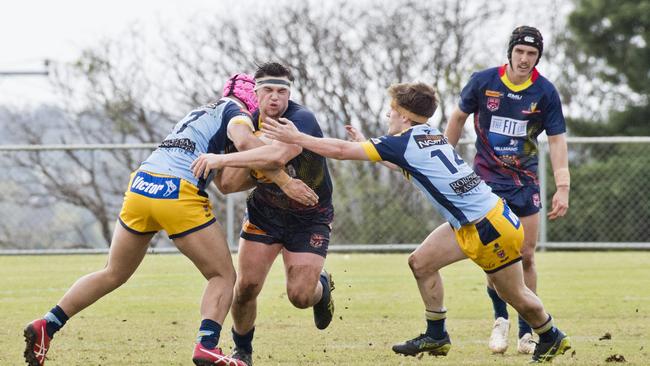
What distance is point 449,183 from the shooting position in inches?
271

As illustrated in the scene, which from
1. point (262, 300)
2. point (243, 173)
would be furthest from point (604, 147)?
point (243, 173)

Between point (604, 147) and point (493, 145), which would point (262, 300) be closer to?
point (493, 145)

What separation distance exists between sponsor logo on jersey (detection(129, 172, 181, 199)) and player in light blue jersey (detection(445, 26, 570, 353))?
7.91 feet

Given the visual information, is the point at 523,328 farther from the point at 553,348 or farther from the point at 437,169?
the point at 437,169

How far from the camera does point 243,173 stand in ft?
24.2

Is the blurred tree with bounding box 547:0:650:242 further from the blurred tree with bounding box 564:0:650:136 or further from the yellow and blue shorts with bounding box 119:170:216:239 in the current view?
the yellow and blue shorts with bounding box 119:170:216:239

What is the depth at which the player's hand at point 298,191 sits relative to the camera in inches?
277

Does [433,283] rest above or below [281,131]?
below

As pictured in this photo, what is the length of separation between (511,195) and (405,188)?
1116 centimetres

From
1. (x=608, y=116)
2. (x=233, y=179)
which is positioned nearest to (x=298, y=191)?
(x=233, y=179)

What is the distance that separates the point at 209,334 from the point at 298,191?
103 centimetres

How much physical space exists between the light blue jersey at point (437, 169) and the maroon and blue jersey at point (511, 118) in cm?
117

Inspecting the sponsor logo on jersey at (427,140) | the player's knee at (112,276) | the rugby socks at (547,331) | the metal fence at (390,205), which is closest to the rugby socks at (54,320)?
the player's knee at (112,276)

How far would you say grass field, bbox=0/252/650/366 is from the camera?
25.6ft
